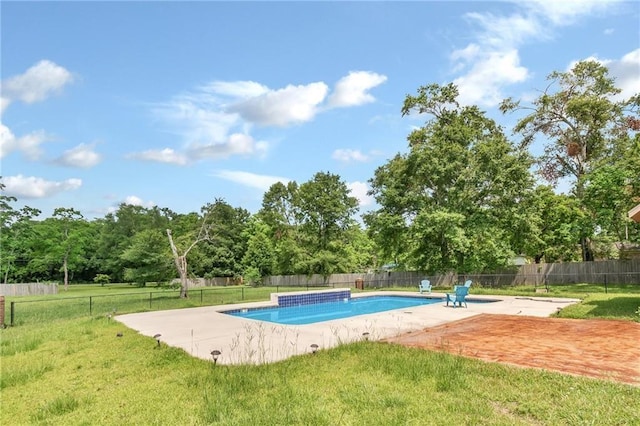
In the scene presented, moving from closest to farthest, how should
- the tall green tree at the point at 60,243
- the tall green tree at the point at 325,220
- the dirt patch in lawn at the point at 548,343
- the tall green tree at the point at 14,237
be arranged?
the dirt patch in lawn at the point at 548,343, the tall green tree at the point at 325,220, the tall green tree at the point at 14,237, the tall green tree at the point at 60,243

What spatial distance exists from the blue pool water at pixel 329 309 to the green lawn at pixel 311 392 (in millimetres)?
5818

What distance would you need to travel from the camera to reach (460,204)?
2206 centimetres

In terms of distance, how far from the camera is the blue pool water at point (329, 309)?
1294 centimetres

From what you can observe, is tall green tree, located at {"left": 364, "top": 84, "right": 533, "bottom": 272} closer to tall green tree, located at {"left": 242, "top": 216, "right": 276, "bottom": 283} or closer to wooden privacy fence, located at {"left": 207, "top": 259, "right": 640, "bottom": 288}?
wooden privacy fence, located at {"left": 207, "top": 259, "right": 640, "bottom": 288}

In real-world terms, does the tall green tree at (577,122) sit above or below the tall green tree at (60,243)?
above

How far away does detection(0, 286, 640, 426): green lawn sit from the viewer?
3.75 m

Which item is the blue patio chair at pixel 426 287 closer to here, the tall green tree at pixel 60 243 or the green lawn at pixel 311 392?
the green lawn at pixel 311 392

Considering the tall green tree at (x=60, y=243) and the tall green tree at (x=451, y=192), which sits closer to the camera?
the tall green tree at (x=451, y=192)

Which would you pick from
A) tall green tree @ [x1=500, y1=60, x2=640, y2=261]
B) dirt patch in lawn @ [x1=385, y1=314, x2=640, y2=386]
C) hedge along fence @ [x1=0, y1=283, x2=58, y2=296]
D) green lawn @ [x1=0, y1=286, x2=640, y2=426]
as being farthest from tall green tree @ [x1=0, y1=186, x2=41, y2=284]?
tall green tree @ [x1=500, y1=60, x2=640, y2=261]

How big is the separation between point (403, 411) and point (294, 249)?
29.9 meters

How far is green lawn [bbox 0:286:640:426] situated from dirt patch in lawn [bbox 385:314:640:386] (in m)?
0.68

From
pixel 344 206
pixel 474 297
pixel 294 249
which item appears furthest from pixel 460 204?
pixel 294 249

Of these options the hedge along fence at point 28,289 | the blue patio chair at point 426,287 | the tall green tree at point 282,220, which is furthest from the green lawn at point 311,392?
the hedge along fence at point 28,289

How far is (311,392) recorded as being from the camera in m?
4.45
